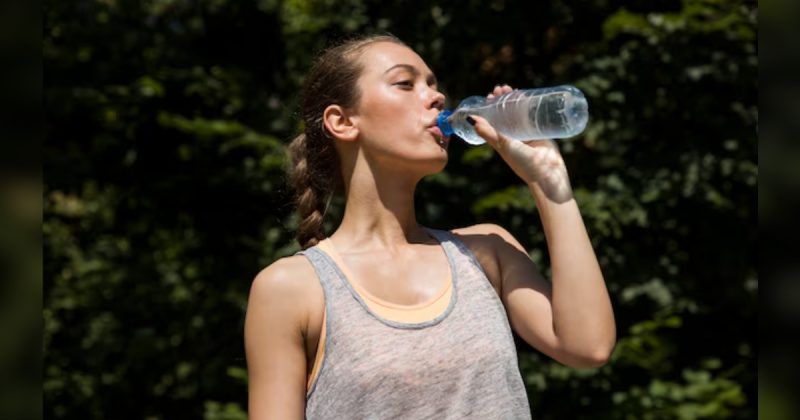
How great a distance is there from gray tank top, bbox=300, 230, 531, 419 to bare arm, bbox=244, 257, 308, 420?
1.9 inches

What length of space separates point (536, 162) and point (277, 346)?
63 centimetres

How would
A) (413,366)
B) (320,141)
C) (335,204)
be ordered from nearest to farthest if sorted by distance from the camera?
1. (413,366)
2. (320,141)
3. (335,204)

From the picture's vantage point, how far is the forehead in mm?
2131

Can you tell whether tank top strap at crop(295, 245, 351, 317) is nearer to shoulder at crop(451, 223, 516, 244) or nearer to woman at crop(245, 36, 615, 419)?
woman at crop(245, 36, 615, 419)

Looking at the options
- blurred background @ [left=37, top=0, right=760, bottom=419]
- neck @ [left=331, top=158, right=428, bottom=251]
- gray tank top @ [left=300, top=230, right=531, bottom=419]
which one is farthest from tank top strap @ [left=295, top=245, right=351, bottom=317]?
blurred background @ [left=37, top=0, right=760, bottom=419]

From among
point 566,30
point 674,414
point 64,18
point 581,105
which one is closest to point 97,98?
point 64,18

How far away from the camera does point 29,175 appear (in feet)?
1.78

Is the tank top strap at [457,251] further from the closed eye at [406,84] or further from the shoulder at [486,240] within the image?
the closed eye at [406,84]

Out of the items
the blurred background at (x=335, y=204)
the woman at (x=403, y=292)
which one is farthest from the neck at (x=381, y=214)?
the blurred background at (x=335, y=204)

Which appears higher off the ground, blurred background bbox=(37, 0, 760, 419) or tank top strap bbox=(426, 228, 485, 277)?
tank top strap bbox=(426, 228, 485, 277)

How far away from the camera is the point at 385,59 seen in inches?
84.4

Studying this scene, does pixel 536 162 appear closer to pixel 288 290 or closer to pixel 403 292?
pixel 403 292

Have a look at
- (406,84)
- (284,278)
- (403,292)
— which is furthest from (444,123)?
(284,278)

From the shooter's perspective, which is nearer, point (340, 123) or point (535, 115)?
point (535, 115)
